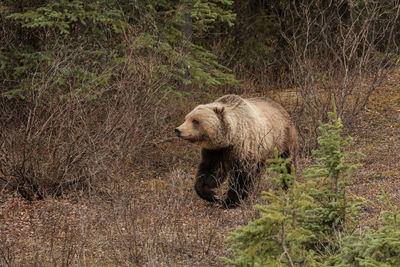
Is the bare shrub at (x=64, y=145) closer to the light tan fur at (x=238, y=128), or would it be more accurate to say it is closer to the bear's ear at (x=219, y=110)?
the light tan fur at (x=238, y=128)

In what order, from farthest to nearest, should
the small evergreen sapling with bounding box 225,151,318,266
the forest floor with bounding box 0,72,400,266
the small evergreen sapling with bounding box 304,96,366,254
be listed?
1. the forest floor with bounding box 0,72,400,266
2. the small evergreen sapling with bounding box 304,96,366,254
3. the small evergreen sapling with bounding box 225,151,318,266

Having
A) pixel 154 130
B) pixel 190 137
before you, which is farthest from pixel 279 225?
pixel 154 130

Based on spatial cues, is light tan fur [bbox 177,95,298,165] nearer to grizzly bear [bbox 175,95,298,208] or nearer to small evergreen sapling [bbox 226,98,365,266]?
grizzly bear [bbox 175,95,298,208]

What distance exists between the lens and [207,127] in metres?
6.80

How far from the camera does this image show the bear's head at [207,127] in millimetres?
6734

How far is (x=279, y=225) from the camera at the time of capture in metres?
2.81

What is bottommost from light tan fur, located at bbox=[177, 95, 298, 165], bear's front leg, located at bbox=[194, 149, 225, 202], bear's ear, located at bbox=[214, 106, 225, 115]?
bear's front leg, located at bbox=[194, 149, 225, 202]

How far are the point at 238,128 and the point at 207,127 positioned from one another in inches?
18.5

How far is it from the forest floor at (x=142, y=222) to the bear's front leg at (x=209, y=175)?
0.16 m

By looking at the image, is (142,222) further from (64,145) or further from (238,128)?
(64,145)

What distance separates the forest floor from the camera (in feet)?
16.2

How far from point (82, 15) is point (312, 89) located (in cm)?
382

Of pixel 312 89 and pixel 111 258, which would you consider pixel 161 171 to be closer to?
pixel 312 89

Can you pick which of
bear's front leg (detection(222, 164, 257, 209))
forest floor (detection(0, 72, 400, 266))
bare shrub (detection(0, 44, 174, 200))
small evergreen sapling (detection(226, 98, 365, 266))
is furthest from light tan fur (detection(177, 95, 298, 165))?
small evergreen sapling (detection(226, 98, 365, 266))
